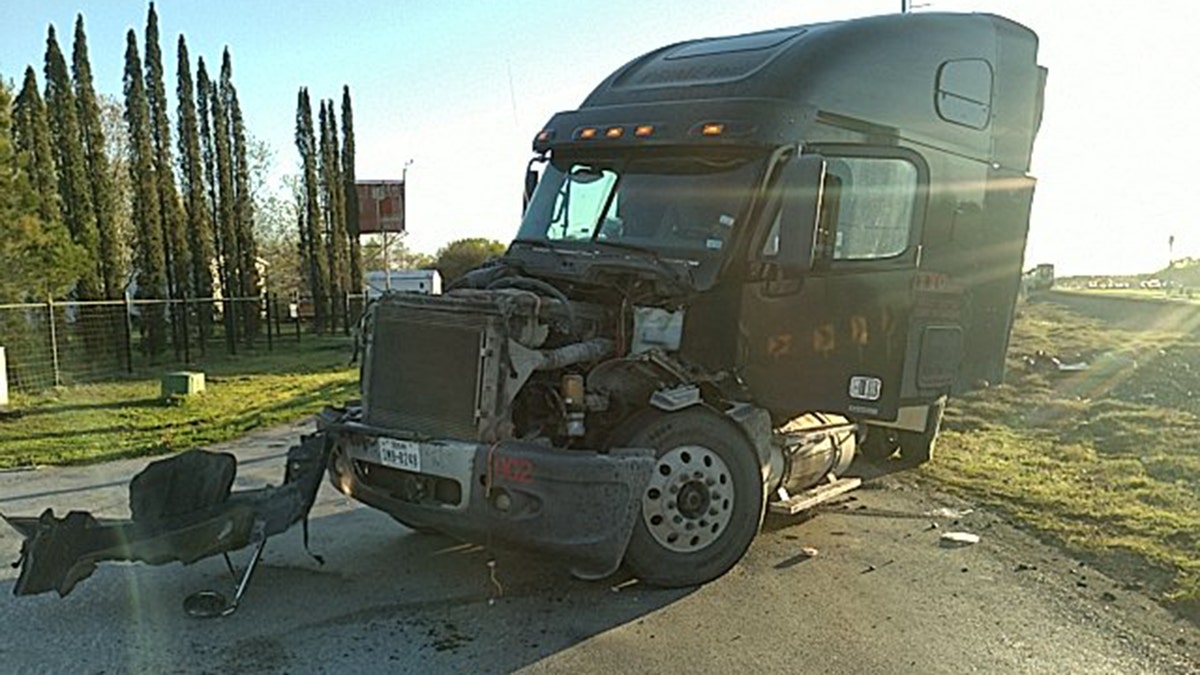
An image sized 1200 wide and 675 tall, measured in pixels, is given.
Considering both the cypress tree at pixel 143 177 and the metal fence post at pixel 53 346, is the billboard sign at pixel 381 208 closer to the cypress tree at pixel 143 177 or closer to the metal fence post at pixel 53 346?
the metal fence post at pixel 53 346

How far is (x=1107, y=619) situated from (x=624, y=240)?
3.55 metres

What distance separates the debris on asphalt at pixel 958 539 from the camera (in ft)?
21.9

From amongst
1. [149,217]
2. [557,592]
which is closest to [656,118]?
[557,592]

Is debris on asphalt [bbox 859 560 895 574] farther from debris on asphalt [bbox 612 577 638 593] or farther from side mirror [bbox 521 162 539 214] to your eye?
side mirror [bbox 521 162 539 214]

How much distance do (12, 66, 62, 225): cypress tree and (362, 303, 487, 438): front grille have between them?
641 inches

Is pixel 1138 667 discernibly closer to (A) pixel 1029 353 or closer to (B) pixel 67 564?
(B) pixel 67 564

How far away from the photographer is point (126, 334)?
20.0 meters

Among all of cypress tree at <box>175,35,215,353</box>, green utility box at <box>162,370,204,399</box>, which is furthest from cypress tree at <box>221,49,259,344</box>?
green utility box at <box>162,370,204,399</box>

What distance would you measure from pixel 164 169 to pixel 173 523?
82.9 feet

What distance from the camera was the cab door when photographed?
592 centimetres

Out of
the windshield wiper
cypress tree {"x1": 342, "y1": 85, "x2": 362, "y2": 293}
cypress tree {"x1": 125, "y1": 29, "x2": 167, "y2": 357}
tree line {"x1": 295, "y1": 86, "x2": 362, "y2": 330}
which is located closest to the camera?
the windshield wiper

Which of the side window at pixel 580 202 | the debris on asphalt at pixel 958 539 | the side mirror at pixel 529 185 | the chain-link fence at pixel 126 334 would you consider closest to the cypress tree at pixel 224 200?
the chain-link fence at pixel 126 334

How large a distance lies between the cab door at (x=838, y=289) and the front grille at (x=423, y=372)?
6.01 feet

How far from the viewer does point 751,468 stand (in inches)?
232
